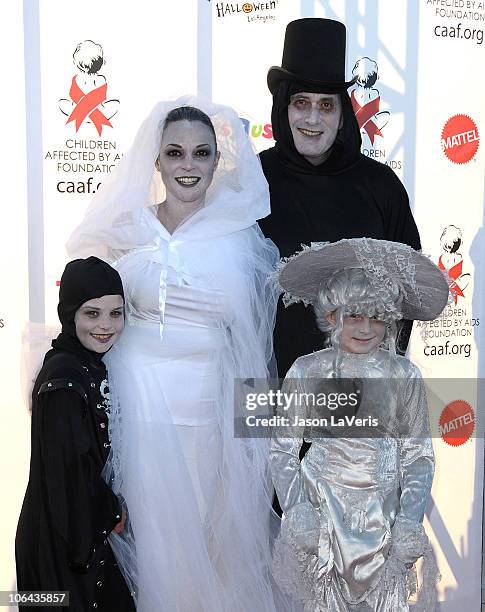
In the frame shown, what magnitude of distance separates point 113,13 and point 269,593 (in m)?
2.45

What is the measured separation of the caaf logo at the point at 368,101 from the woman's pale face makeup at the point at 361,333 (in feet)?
5.67

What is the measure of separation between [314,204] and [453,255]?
4.40ft

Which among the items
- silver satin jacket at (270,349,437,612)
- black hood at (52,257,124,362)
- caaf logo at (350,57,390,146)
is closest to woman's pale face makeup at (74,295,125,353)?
black hood at (52,257,124,362)

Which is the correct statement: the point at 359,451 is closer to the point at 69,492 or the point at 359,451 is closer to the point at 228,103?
the point at 69,492

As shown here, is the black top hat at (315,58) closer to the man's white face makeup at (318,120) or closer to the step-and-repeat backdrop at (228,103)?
the man's white face makeup at (318,120)

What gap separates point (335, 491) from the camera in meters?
2.12

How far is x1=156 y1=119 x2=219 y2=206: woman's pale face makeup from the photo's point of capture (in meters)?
2.52

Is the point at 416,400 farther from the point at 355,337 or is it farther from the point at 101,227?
the point at 101,227

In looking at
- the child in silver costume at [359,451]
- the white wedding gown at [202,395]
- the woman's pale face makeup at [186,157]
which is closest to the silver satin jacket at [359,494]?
the child in silver costume at [359,451]

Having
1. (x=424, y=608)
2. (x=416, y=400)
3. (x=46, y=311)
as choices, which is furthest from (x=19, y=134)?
(x=424, y=608)

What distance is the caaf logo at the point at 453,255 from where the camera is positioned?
12.3 feet

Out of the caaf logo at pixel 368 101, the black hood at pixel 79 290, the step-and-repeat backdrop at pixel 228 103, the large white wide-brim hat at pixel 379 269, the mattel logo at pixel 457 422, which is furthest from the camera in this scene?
the mattel logo at pixel 457 422

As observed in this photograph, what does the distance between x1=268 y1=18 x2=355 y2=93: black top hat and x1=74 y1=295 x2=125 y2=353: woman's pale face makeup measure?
0.98m

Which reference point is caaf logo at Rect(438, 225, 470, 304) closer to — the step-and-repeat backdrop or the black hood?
the step-and-repeat backdrop
